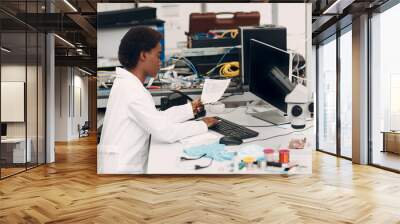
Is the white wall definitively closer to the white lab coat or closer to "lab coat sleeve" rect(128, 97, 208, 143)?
the white lab coat

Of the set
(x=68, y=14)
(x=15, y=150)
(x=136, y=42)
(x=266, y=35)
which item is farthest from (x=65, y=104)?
(x=266, y=35)

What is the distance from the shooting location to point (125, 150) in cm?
589

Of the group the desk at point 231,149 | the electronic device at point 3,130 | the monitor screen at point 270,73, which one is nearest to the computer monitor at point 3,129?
the electronic device at point 3,130

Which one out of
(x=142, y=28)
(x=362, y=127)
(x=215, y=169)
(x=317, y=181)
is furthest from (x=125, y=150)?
(x=362, y=127)

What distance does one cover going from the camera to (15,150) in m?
6.66

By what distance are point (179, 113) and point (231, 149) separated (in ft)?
3.23

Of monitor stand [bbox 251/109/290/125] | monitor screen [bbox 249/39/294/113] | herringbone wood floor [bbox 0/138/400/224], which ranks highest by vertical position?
monitor screen [bbox 249/39/294/113]

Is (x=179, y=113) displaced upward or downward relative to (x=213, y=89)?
downward

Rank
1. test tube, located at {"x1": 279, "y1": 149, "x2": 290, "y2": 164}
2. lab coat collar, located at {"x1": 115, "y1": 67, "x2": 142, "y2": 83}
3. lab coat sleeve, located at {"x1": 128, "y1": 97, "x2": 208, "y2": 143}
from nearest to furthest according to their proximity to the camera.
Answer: lab coat sleeve, located at {"x1": 128, "y1": 97, "x2": 208, "y2": 143} → lab coat collar, located at {"x1": 115, "y1": 67, "x2": 142, "y2": 83} → test tube, located at {"x1": 279, "y1": 149, "x2": 290, "y2": 164}

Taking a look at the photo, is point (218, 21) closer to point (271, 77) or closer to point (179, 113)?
point (271, 77)

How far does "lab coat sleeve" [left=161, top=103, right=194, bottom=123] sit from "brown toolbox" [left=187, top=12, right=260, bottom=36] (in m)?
1.17

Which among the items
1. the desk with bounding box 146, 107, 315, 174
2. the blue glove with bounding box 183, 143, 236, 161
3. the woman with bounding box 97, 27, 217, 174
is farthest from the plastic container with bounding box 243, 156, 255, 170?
the woman with bounding box 97, 27, 217, 174

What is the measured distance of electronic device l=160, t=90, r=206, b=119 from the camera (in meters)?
5.93

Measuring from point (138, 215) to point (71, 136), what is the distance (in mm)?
12183
